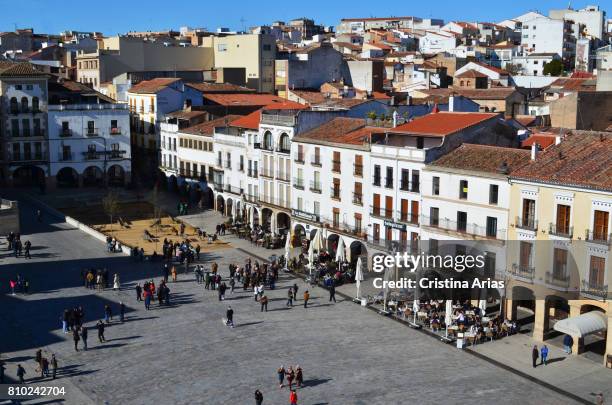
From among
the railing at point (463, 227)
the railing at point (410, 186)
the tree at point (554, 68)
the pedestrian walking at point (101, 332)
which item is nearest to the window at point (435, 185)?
the railing at point (410, 186)

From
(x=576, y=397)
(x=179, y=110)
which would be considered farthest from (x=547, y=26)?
(x=576, y=397)

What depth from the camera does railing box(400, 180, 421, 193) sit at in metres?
48.6

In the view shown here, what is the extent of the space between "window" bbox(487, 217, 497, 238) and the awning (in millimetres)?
7045

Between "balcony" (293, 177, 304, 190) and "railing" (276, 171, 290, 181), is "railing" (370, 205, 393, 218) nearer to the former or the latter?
"balcony" (293, 177, 304, 190)

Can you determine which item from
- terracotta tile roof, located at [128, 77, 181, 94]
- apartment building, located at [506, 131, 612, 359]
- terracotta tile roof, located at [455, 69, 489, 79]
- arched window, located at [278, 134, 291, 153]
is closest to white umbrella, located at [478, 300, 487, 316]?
apartment building, located at [506, 131, 612, 359]

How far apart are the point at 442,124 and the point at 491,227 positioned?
954cm

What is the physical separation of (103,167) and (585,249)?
55.1 metres

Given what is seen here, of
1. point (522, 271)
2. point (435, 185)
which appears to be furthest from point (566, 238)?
point (435, 185)

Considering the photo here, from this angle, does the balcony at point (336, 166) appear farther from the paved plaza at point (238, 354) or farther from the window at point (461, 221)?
the window at point (461, 221)

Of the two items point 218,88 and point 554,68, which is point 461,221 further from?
point 554,68

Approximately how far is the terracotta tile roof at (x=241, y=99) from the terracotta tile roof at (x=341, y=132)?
29.4 meters

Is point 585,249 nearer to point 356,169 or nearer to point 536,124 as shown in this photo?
point 356,169

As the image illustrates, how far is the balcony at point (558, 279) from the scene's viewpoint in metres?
38.6

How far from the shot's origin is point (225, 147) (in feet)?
231
